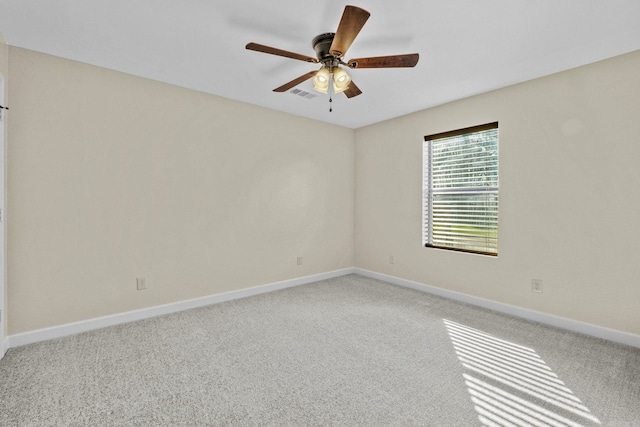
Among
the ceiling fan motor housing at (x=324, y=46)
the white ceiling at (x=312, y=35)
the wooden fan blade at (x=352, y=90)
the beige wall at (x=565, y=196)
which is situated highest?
the white ceiling at (x=312, y=35)

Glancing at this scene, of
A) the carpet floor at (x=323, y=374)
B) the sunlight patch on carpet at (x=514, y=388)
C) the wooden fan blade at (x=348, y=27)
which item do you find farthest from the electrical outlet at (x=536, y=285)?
the wooden fan blade at (x=348, y=27)

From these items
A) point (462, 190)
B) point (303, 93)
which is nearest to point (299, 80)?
point (303, 93)

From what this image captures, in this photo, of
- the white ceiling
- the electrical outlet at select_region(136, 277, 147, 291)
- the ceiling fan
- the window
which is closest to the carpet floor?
the electrical outlet at select_region(136, 277, 147, 291)

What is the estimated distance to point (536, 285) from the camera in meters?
3.16

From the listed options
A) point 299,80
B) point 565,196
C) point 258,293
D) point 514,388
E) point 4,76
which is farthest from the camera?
point 258,293

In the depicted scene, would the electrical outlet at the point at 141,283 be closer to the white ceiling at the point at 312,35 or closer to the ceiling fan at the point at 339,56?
the white ceiling at the point at 312,35

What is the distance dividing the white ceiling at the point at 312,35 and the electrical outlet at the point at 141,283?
6.72ft

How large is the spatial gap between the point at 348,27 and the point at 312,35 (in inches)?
23.2

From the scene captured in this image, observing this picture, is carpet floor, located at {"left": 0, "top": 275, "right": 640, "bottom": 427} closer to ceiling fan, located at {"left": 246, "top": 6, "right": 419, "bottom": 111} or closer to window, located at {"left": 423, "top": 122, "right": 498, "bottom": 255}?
window, located at {"left": 423, "top": 122, "right": 498, "bottom": 255}

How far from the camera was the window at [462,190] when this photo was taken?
356 centimetres

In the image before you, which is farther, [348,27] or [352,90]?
[352,90]

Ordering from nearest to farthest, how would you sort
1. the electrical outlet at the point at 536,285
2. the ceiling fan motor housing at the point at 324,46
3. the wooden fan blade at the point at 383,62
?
1. the wooden fan blade at the point at 383,62
2. the ceiling fan motor housing at the point at 324,46
3. the electrical outlet at the point at 536,285

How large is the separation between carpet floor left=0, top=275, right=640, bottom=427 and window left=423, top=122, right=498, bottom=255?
99 cm

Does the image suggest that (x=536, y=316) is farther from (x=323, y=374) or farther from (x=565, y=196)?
(x=323, y=374)
